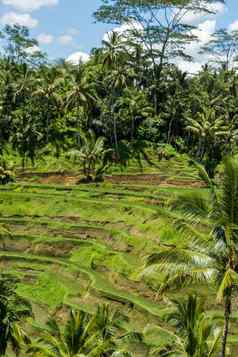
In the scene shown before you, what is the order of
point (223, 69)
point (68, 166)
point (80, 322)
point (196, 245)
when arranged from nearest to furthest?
point (196, 245), point (80, 322), point (68, 166), point (223, 69)

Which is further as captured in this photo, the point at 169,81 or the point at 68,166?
the point at 169,81

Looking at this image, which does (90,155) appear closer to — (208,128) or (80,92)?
(80,92)

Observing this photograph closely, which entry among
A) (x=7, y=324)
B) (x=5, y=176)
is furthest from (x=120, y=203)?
(x=7, y=324)

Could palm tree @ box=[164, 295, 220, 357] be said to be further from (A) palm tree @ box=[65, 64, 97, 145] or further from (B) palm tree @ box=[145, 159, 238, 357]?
(A) palm tree @ box=[65, 64, 97, 145]

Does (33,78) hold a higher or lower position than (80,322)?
higher

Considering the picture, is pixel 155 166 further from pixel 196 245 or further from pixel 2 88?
pixel 196 245

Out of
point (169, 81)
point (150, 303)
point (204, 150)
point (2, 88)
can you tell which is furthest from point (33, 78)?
point (150, 303)

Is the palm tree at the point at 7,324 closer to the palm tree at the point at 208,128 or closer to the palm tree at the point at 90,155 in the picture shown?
the palm tree at the point at 90,155
